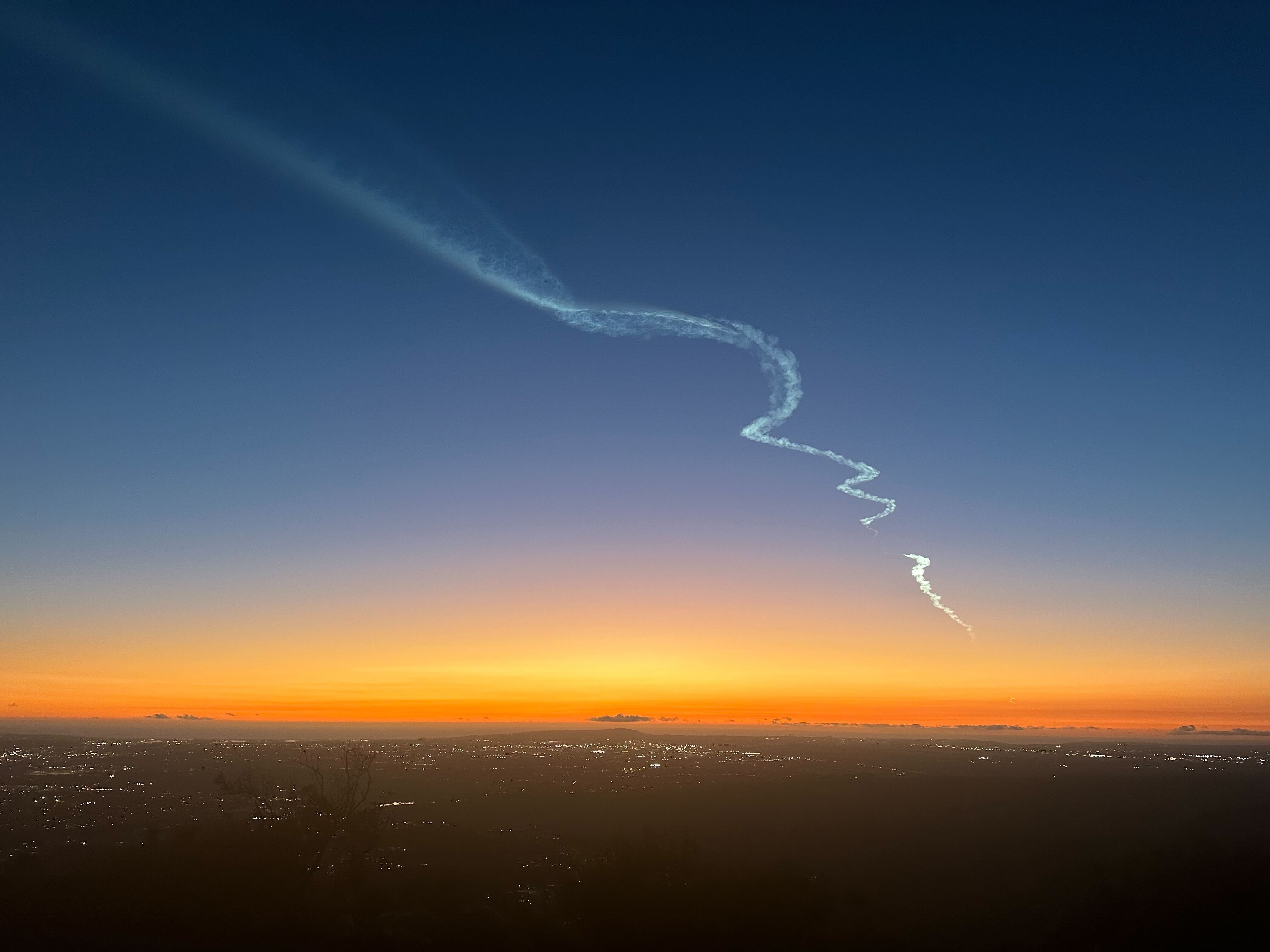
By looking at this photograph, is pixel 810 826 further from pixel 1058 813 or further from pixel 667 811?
pixel 1058 813

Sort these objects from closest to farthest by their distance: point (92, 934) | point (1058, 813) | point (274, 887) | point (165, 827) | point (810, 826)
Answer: point (92, 934) < point (274, 887) < point (165, 827) < point (810, 826) < point (1058, 813)

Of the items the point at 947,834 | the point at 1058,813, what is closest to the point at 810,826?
the point at 947,834

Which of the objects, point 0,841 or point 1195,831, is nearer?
point 0,841

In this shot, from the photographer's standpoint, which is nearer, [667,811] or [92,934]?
[92,934]

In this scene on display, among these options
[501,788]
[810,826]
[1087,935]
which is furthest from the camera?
[501,788]

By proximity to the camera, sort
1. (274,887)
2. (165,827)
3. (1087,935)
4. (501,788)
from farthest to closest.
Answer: (501,788)
(165,827)
(1087,935)
(274,887)

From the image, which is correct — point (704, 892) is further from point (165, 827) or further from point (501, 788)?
point (501, 788)

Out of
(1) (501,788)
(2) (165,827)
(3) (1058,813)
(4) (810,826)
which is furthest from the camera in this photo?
(1) (501,788)

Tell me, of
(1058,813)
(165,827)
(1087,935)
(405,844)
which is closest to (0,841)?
(165,827)

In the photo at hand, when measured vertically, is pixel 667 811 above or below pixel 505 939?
below
